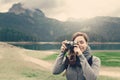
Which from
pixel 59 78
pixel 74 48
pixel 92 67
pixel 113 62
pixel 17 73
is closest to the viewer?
pixel 74 48

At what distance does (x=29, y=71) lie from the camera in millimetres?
26703

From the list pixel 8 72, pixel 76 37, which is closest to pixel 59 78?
pixel 8 72

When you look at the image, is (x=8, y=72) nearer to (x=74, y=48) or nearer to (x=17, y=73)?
(x=17, y=73)

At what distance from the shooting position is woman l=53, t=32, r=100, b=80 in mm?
Result: 5516

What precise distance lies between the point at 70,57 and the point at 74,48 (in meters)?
0.28

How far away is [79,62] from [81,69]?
15 cm

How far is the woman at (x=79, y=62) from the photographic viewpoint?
5.52 metres

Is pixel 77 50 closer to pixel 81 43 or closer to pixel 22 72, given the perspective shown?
pixel 81 43

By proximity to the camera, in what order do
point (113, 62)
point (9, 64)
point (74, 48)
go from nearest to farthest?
point (74, 48), point (9, 64), point (113, 62)

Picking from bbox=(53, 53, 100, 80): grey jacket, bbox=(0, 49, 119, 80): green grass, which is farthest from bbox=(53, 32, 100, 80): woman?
bbox=(0, 49, 119, 80): green grass

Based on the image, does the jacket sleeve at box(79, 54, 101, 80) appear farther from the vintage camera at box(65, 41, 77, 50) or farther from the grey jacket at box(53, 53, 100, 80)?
the vintage camera at box(65, 41, 77, 50)

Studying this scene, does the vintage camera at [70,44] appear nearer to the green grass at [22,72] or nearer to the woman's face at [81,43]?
the woman's face at [81,43]

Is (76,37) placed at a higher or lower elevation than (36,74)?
higher

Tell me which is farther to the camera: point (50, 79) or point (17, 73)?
point (17, 73)
